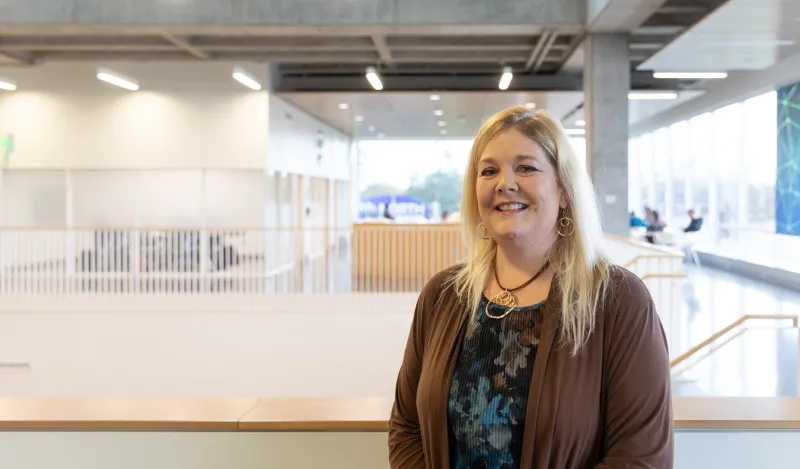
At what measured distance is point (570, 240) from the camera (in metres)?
1.88

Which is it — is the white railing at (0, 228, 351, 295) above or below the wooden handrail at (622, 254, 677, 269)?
below

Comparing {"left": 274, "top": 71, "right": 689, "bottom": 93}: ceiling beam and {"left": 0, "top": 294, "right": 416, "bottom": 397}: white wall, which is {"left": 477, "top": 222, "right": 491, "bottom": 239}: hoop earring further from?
{"left": 274, "top": 71, "right": 689, "bottom": 93}: ceiling beam

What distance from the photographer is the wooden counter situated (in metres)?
2.30

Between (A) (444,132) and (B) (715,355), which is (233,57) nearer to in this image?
(B) (715,355)

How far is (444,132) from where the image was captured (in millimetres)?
28062

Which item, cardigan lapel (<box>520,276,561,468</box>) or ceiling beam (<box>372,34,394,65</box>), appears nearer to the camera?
cardigan lapel (<box>520,276,561,468</box>)

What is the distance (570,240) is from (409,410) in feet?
2.05

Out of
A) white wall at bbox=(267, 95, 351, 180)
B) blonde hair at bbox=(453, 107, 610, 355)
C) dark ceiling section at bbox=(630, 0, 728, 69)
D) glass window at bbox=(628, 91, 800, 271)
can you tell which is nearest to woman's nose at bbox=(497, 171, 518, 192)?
blonde hair at bbox=(453, 107, 610, 355)

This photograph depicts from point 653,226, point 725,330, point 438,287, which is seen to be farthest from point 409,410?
point 653,226

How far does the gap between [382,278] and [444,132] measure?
51.5 ft

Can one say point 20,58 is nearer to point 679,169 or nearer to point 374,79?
point 374,79

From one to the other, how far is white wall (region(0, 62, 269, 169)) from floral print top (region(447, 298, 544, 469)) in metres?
14.7

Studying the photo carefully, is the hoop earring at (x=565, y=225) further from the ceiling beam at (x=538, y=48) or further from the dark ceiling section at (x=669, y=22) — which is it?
the ceiling beam at (x=538, y=48)

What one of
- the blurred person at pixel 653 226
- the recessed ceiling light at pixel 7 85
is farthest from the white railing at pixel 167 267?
the blurred person at pixel 653 226
